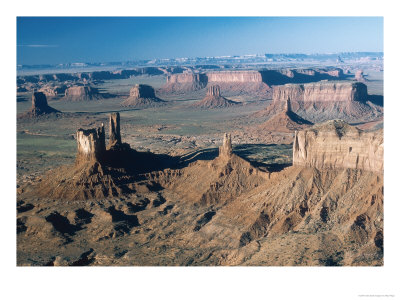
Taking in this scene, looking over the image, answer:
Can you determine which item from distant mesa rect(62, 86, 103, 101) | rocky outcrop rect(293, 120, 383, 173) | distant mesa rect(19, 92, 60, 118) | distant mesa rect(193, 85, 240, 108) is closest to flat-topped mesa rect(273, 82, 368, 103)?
distant mesa rect(193, 85, 240, 108)

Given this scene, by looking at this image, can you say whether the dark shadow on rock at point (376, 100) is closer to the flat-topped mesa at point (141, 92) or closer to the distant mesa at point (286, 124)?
the distant mesa at point (286, 124)

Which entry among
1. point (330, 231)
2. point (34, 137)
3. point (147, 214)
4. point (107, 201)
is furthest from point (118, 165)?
point (34, 137)

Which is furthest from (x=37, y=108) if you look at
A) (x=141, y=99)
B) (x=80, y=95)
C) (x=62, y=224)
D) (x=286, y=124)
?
(x=62, y=224)

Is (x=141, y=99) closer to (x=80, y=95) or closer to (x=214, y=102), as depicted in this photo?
(x=214, y=102)

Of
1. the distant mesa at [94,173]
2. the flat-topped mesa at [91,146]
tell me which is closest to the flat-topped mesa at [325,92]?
the distant mesa at [94,173]

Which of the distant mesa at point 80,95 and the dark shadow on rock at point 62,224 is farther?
the distant mesa at point 80,95

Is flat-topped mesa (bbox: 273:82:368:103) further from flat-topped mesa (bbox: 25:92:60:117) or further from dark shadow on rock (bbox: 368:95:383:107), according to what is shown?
flat-topped mesa (bbox: 25:92:60:117)
